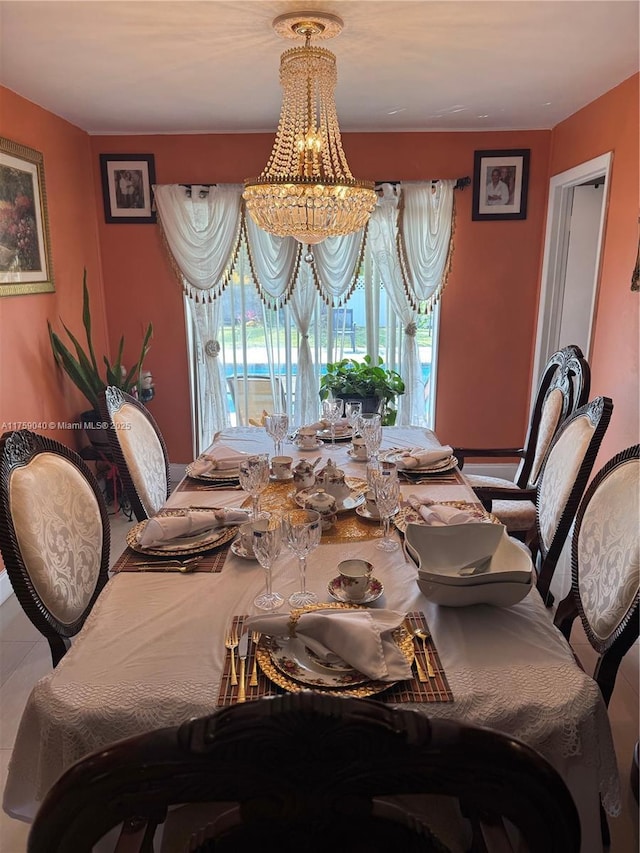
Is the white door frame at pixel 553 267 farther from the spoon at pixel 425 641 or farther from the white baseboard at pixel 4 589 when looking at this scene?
the white baseboard at pixel 4 589

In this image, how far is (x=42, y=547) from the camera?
4.75ft

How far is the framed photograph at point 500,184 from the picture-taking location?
11.7ft

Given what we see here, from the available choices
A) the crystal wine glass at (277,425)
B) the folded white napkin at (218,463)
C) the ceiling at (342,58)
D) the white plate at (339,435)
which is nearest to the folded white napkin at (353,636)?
the folded white napkin at (218,463)

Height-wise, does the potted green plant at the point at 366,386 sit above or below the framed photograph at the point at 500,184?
below

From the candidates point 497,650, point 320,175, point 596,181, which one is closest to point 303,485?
point 497,650

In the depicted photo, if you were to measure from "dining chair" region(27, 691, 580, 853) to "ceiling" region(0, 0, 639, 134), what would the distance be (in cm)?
200

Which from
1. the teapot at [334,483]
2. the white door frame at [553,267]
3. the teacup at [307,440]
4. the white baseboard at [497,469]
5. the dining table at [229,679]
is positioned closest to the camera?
the dining table at [229,679]

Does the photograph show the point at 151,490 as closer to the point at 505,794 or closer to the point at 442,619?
the point at 442,619

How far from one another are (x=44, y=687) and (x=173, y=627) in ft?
0.86

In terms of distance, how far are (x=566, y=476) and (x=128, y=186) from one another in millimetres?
3110

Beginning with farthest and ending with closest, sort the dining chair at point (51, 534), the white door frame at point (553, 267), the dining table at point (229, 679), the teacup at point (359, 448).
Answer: the white door frame at point (553, 267), the teacup at point (359, 448), the dining chair at point (51, 534), the dining table at point (229, 679)

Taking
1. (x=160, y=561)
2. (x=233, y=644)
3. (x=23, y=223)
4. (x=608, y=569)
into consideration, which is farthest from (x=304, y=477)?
(x=23, y=223)

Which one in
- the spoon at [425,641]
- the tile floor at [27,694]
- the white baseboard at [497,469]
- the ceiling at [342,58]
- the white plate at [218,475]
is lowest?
the tile floor at [27,694]

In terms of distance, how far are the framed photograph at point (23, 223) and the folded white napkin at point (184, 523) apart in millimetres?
1670
